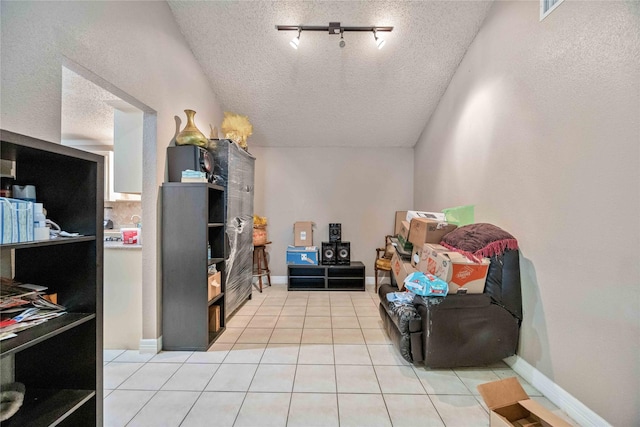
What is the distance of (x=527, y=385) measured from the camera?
77.4 inches

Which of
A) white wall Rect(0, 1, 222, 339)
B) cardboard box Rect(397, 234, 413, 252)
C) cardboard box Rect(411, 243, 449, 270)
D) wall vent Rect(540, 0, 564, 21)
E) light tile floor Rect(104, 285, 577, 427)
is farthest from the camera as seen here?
cardboard box Rect(397, 234, 413, 252)

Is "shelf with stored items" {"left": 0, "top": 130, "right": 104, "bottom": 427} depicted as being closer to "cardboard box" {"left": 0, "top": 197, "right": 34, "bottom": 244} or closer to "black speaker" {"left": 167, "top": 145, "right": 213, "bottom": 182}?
"cardboard box" {"left": 0, "top": 197, "right": 34, "bottom": 244}

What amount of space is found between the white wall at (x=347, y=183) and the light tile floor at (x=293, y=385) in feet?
6.87

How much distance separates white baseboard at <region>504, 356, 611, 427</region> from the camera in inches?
60.1

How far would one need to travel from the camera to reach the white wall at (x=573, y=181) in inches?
54.2

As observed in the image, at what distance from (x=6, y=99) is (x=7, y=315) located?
38.7 inches

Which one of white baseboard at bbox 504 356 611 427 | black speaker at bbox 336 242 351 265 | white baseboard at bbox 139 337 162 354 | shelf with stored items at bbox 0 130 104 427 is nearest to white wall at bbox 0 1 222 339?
white baseboard at bbox 139 337 162 354

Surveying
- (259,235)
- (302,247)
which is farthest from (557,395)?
(259,235)

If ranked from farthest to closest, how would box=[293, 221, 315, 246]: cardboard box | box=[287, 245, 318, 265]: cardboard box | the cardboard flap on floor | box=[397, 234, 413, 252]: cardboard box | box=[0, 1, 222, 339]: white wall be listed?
box=[293, 221, 315, 246]: cardboard box, box=[287, 245, 318, 265]: cardboard box, box=[397, 234, 413, 252]: cardboard box, the cardboard flap on floor, box=[0, 1, 222, 339]: white wall

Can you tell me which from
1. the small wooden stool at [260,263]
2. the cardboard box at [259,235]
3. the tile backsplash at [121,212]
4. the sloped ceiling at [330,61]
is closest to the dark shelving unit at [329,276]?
the small wooden stool at [260,263]

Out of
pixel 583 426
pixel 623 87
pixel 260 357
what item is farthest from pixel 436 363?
pixel 623 87

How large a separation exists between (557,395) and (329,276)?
306 cm

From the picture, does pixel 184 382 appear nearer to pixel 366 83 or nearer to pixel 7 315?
pixel 7 315

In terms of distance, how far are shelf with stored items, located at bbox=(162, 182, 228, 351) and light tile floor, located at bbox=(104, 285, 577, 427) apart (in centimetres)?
17
